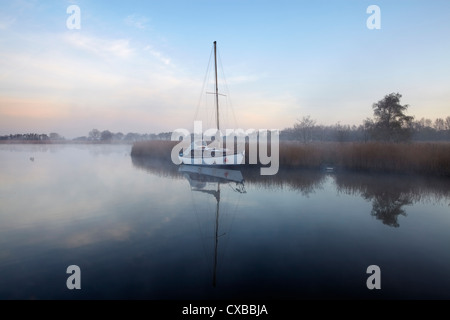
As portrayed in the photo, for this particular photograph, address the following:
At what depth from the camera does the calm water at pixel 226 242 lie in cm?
482

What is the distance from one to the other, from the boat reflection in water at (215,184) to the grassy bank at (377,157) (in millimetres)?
4847

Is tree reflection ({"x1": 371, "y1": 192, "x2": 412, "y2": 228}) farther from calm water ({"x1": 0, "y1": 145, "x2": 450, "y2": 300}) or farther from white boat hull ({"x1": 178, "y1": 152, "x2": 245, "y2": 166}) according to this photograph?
white boat hull ({"x1": 178, "y1": 152, "x2": 245, "y2": 166})

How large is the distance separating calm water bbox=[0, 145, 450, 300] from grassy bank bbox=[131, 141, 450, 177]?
5240mm

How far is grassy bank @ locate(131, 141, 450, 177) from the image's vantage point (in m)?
17.2

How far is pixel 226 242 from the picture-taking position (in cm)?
713

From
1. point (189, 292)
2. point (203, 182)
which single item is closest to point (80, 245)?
point (189, 292)

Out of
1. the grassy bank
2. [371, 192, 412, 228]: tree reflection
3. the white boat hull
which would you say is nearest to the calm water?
[371, 192, 412, 228]: tree reflection

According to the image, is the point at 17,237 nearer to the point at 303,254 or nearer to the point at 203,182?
the point at 303,254

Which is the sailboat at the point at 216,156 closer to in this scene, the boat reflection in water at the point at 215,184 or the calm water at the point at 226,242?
the boat reflection in water at the point at 215,184

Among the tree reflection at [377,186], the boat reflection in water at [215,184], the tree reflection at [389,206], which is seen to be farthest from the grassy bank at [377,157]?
the tree reflection at [389,206]

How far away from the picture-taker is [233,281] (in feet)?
16.6

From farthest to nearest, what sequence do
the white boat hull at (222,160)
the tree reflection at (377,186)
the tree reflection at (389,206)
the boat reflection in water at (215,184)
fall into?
the white boat hull at (222,160), the tree reflection at (377,186), the tree reflection at (389,206), the boat reflection in water at (215,184)
